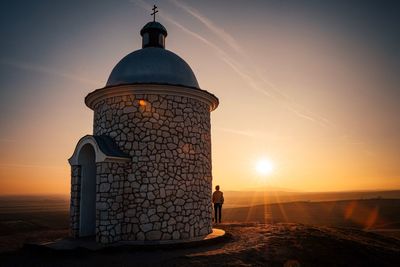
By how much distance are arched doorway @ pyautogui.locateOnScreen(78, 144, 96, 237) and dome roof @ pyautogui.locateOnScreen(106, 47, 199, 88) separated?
268 cm

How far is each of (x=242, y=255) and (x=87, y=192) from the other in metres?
5.97

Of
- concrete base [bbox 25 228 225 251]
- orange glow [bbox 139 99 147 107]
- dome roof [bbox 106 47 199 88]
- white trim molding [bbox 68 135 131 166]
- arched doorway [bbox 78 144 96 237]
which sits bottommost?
concrete base [bbox 25 228 225 251]

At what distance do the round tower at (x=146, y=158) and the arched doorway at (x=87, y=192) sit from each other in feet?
0.11

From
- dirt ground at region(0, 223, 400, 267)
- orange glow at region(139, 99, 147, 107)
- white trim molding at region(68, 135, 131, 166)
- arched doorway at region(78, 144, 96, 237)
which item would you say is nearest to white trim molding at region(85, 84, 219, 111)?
orange glow at region(139, 99, 147, 107)

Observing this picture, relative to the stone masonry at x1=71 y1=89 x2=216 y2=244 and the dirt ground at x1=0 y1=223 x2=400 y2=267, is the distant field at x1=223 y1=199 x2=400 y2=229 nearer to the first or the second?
the dirt ground at x1=0 y1=223 x2=400 y2=267

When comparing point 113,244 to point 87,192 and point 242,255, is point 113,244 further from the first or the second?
point 242,255

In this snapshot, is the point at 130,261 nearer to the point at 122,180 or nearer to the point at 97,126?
the point at 122,180

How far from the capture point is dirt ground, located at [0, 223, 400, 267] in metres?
7.54

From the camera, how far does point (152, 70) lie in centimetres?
1102

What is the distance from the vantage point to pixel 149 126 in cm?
1025

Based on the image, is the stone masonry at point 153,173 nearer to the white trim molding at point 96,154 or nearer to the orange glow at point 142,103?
the orange glow at point 142,103

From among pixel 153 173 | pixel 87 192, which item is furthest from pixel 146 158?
pixel 87 192

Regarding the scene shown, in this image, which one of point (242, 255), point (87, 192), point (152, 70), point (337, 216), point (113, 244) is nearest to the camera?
point (242, 255)

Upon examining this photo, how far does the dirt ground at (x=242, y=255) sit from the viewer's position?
297 inches
